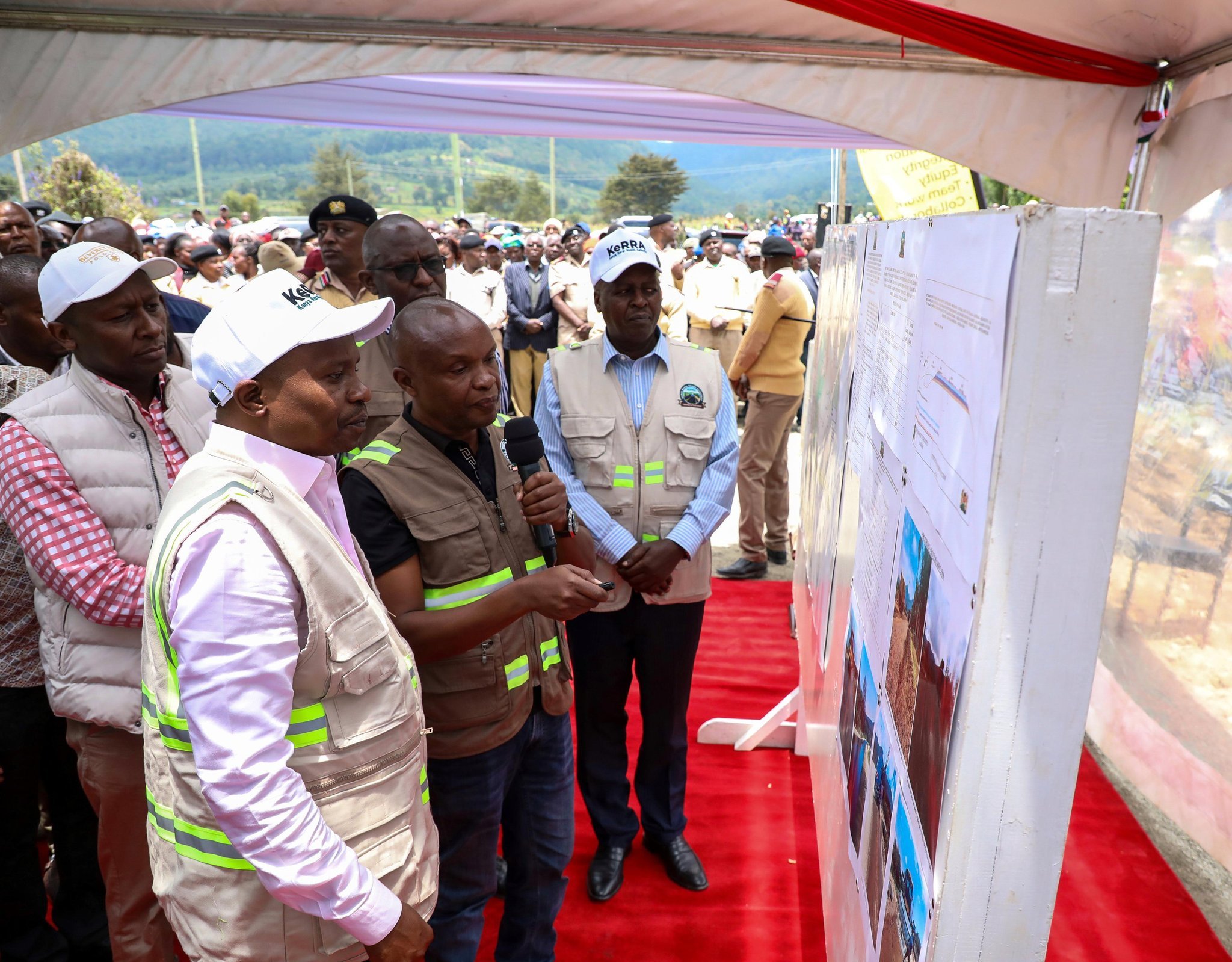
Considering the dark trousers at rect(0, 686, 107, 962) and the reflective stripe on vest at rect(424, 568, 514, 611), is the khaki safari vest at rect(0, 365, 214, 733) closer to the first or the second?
the dark trousers at rect(0, 686, 107, 962)

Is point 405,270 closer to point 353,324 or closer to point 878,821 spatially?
point 353,324

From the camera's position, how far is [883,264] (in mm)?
1788

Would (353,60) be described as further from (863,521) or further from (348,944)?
(348,944)

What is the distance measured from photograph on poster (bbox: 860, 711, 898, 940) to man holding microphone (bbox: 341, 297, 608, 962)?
0.66 meters

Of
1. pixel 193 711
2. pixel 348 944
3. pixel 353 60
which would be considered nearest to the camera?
pixel 193 711

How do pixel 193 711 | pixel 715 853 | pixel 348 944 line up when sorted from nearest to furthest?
pixel 193 711 < pixel 348 944 < pixel 715 853

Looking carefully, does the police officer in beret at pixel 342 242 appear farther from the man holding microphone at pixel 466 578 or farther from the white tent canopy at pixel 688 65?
the man holding microphone at pixel 466 578

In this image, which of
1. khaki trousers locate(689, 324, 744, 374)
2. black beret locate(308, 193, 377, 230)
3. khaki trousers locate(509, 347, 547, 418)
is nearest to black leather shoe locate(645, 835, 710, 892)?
black beret locate(308, 193, 377, 230)

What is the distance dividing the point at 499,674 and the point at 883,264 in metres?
1.28

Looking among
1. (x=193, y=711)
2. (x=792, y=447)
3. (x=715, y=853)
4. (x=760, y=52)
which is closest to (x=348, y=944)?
(x=193, y=711)

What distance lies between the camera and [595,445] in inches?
110

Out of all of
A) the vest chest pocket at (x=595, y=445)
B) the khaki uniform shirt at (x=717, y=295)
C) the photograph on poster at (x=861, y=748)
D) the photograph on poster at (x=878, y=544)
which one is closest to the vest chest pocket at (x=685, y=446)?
the vest chest pocket at (x=595, y=445)

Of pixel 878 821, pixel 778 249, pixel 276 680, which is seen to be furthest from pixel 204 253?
pixel 878 821

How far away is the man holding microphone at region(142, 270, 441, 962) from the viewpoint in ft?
4.38
